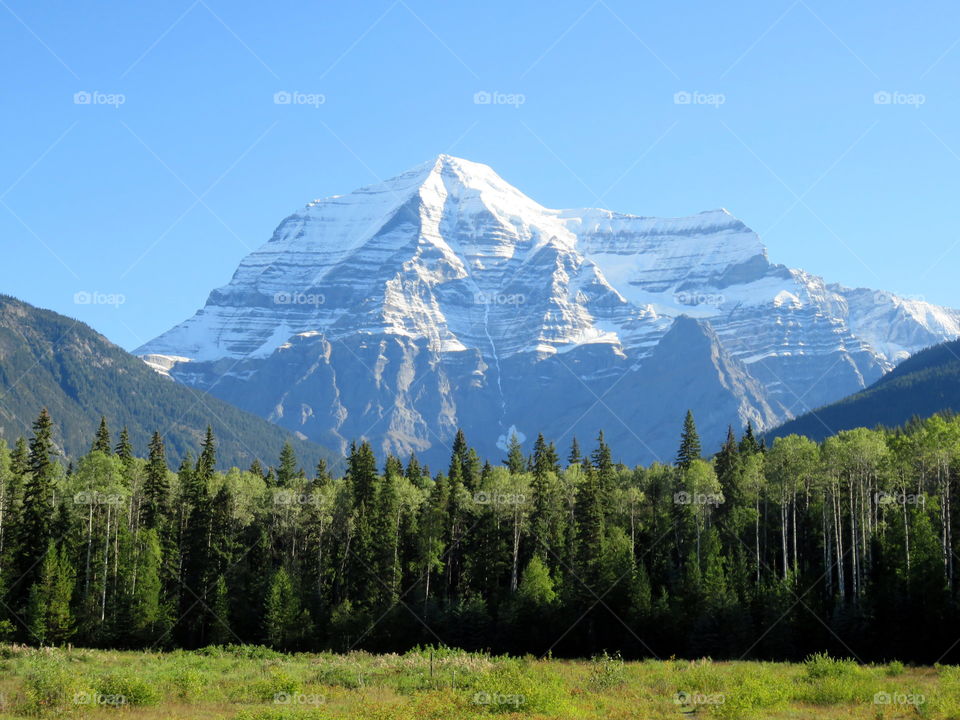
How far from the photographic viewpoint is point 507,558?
368 ft

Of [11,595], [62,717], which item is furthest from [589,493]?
[62,717]

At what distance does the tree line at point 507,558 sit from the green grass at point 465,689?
1091cm

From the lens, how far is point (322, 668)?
8325 cm

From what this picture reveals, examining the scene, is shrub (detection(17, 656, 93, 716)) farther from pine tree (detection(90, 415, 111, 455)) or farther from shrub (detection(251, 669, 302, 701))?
pine tree (detection(90, 415, 111, 455))

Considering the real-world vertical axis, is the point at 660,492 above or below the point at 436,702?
above

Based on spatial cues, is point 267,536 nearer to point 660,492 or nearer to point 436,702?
point 660,492

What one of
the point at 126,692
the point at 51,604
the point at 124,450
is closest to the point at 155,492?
the point at 124,450

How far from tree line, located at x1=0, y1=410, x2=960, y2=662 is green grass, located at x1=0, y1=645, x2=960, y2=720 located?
10914mm

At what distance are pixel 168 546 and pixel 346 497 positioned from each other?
18755 mm

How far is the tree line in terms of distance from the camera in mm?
95625

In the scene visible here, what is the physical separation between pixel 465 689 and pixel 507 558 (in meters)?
42.8

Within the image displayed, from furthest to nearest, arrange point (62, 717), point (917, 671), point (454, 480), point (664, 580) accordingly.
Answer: point (454, 480), point (664, 580), point (917, 671), point (62, 717)

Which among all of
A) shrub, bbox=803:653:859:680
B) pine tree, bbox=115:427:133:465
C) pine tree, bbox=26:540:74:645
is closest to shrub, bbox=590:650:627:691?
shrub, bbox=803:653:859:680

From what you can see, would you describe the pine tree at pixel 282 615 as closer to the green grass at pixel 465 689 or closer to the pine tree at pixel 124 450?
the green grass at pixel 465 689
